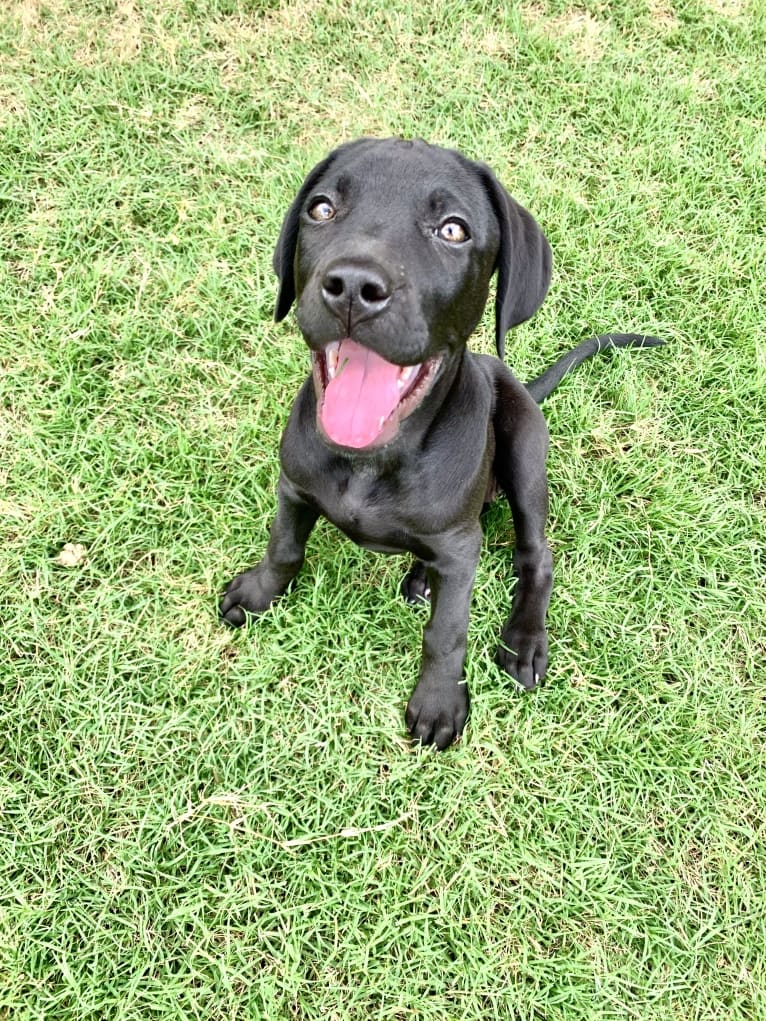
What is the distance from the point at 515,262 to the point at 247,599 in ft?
5.78

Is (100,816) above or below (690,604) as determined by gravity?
below

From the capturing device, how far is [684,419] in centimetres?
415

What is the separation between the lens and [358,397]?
243 centimetres

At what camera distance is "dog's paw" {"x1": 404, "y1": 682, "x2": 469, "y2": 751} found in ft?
10.4

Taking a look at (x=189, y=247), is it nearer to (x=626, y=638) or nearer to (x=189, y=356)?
(x=189, y=356)

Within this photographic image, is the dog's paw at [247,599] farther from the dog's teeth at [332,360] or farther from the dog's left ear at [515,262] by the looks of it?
the dog's left ear at [515,262]

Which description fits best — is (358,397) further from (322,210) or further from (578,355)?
(578,355)

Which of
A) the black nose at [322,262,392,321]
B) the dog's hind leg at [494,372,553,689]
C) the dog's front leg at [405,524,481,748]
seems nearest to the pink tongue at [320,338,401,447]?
the black nose at [322,262,392,321]

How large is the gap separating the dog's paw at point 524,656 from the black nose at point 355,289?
1804 mm

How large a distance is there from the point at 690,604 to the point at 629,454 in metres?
0.81

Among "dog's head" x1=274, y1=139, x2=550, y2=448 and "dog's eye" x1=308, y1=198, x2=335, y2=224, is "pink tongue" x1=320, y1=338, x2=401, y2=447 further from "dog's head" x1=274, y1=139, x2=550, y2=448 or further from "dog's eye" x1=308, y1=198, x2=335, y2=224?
"dog's eye" x1=308, y1=198, x2=335, y2=224

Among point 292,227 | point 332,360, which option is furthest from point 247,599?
point 292,227

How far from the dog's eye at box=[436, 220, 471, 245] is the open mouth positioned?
367mm

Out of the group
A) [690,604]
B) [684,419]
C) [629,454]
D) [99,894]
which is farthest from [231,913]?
[684,419]
